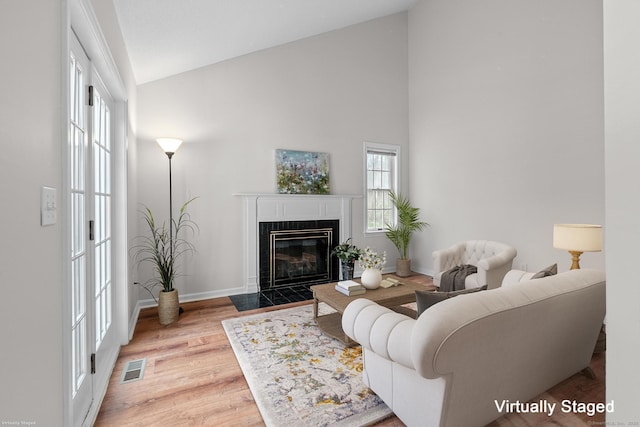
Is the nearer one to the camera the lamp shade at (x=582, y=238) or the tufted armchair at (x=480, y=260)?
the lamp shade at (x=582, y=238)

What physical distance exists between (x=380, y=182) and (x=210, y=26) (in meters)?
3.58

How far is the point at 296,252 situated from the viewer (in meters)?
4.70

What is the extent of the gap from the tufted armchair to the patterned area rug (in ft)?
5.94

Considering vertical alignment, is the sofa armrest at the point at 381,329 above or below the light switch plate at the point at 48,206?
below

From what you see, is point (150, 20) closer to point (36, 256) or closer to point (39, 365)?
point (36, 256)

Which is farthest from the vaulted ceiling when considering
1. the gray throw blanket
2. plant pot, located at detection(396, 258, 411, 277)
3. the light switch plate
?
plant pot, located at detection(396, 258, 411, 277)

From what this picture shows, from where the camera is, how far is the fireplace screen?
449 centimetres

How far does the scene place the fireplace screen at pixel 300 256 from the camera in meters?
4.49

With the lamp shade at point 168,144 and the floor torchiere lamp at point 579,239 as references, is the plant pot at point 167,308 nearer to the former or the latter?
the lamp shade at point 168,144

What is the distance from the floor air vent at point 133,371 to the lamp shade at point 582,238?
3.76 meters

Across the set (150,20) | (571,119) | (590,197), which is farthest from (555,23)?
(150,20)

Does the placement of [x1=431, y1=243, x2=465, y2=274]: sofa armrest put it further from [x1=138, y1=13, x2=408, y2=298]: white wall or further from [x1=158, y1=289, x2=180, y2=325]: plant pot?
[x1=158, y1=289, x2=180, y2=325]: plant pot

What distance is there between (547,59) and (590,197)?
5.81 ft

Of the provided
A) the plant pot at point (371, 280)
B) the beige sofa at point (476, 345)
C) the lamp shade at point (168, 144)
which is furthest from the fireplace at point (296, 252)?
the beige sofa at point (476, 345)
